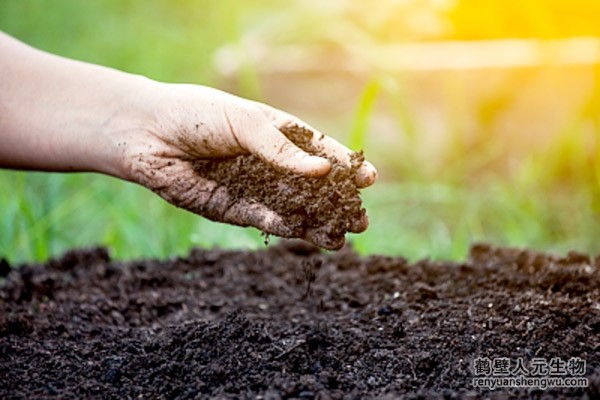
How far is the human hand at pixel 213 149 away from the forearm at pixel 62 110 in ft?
0.23

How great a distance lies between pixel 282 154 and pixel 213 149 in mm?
200

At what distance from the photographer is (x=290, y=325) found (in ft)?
5.74

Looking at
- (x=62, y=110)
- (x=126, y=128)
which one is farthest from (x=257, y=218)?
(x=62, y=110)

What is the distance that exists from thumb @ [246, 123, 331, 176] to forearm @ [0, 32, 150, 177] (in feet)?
1.16

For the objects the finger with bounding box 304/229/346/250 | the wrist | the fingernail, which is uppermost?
the wrist

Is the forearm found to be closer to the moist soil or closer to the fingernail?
the moist soil

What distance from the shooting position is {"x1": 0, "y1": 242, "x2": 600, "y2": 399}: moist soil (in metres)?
1.44

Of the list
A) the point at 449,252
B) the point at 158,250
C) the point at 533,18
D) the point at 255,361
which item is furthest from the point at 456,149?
the point at 255,361

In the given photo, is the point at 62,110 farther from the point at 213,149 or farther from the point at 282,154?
the point at 282,154
